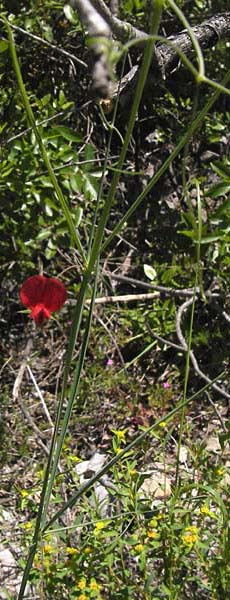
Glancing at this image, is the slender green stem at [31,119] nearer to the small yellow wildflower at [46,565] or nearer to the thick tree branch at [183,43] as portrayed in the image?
the thick tree branch at [183,43]

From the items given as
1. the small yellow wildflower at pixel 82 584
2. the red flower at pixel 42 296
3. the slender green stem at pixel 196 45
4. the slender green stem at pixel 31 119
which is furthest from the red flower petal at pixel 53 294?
the slender green stem at pixel 196 45

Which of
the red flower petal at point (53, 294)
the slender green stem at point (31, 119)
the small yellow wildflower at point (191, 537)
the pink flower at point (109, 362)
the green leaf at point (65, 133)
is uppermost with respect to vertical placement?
the slender green stem at point (31, 119)

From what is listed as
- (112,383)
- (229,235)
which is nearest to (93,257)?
(229,235)

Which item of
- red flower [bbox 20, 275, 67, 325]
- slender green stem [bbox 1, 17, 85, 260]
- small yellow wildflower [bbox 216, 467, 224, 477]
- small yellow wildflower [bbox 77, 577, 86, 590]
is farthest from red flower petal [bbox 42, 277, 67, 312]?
slender green stem [bbox 1, 17, 85, 260]

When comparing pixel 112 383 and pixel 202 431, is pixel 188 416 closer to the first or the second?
pixel 202 431

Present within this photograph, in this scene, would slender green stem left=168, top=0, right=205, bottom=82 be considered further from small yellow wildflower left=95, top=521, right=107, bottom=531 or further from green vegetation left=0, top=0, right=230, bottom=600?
green vegetation left=0, top=0, right=230, bottom=600

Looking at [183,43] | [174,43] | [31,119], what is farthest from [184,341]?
[31,119]

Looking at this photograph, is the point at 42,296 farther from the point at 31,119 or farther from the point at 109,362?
the point at 31,119

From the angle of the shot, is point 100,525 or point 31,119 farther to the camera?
point 100,525
